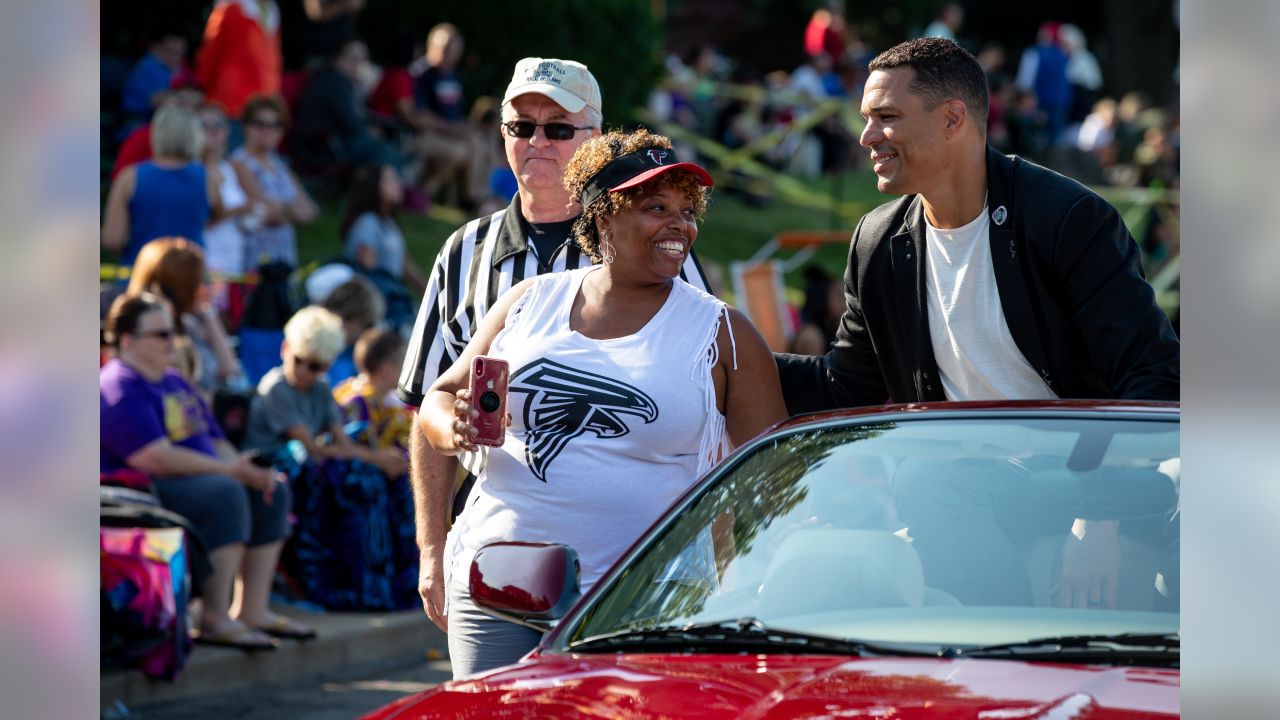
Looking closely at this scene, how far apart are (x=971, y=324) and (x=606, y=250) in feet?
3.03

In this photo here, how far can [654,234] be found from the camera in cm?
430

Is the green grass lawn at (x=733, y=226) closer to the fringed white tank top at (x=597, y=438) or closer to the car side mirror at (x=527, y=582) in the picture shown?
the fringed white tank top at (x=597, y=438)

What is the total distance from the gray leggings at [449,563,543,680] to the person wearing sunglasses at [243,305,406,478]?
5.23 m

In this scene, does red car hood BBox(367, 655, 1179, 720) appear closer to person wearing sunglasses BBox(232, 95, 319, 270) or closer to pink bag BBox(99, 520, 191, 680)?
pink bag BBox(99, 520, 191, 680)

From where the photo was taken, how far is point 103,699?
7523mm

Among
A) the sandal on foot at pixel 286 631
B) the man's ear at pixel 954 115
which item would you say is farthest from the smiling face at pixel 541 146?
the sandal on foot at pixel 286 631

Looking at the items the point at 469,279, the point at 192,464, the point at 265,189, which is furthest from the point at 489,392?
the point at 265,189

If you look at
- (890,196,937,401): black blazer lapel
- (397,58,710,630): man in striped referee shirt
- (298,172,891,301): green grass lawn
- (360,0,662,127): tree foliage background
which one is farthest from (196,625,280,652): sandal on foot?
(360,0,662,127): tree foliage background

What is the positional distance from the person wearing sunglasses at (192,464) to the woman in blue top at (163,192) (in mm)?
2346

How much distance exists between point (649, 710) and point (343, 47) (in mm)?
12950

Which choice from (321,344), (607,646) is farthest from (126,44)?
(607,646)

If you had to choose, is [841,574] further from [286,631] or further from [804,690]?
[286,631]

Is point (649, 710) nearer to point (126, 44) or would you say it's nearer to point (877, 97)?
point (877, 97)

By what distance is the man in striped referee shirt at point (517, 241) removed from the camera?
15.8 ft
